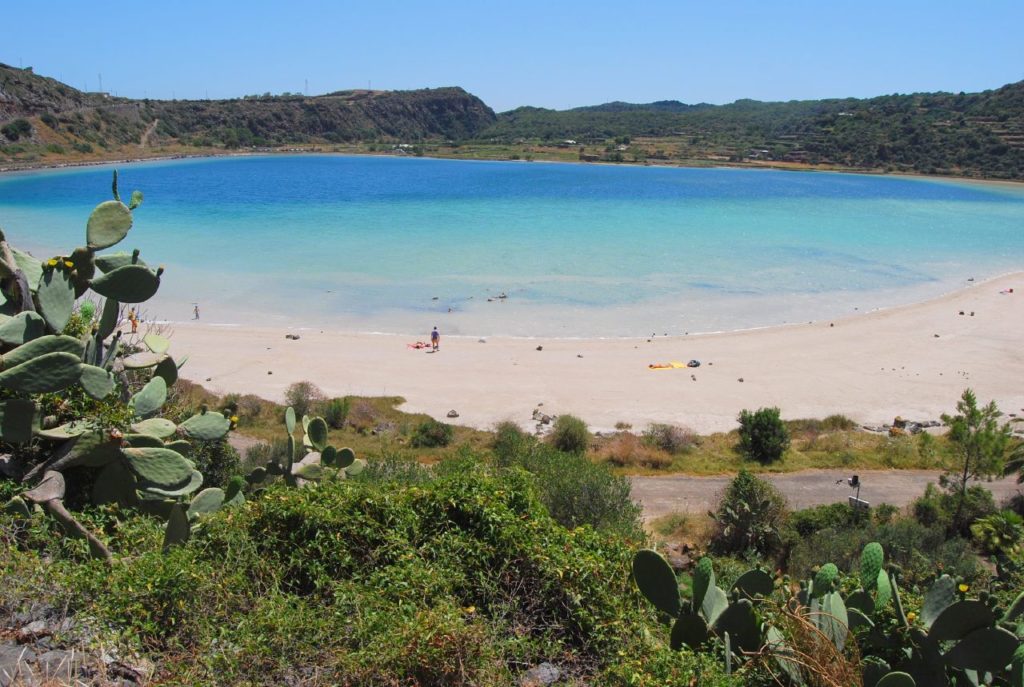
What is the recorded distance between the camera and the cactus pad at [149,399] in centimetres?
591

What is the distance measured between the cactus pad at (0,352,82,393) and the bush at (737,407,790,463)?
14.1 m

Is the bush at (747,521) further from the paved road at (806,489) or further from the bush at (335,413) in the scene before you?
the bush at (335,413)

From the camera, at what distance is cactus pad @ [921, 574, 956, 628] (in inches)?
159

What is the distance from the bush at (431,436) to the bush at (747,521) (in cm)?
729

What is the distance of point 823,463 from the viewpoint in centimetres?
1620

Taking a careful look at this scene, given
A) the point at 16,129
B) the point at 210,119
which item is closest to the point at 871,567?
the point at 16,129

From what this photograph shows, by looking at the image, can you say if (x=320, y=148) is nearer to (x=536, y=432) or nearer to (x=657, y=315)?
(x=657, y=315)

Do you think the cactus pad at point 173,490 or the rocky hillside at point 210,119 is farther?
the rocky hillside at point 210,119

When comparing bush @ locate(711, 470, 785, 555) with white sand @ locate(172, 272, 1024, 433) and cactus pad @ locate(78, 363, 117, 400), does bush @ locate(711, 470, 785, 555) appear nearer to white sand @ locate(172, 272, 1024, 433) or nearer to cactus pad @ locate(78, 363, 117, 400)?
white sand @ locate(172, 272, 1024, 433)

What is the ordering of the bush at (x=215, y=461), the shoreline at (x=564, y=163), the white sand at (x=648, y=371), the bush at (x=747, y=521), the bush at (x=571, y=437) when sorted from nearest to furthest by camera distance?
the bush at (x=215, y=461) < the bush at (x=747, y=521) < the bush at (x=571, y=437) < the white sand at (x=648, y=371) < the shoreline at (x=564, y=163)

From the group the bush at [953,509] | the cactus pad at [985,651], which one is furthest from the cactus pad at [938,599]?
the bush at [953,509]

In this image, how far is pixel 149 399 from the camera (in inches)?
236

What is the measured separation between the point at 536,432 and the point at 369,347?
10.8 m

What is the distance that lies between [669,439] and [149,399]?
13.0 meters
